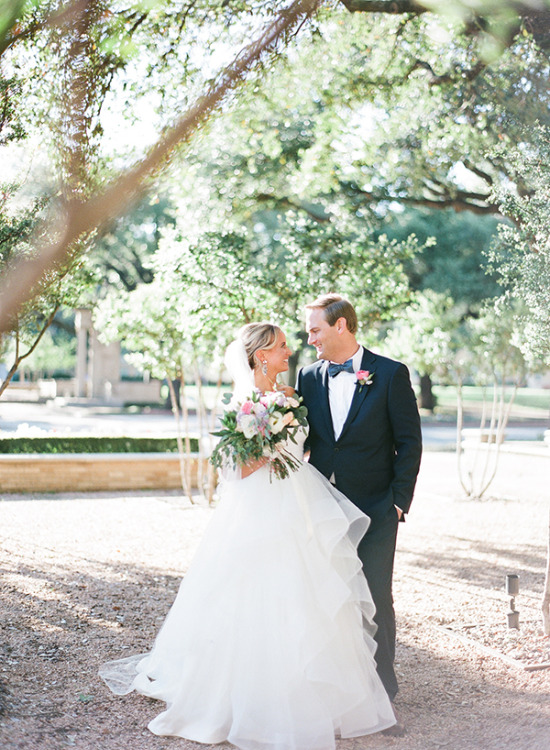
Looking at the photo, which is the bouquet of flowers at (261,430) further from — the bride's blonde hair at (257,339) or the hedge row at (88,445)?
the hedge row at (88,445)

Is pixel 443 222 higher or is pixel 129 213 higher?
pixel 443 222

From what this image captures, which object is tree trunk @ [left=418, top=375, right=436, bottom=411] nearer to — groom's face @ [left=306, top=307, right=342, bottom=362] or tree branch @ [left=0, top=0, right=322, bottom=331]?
tree branch @ [left=0, top=0, right=322, bottom=331]

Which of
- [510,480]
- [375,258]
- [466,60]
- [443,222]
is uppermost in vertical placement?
[443,222]

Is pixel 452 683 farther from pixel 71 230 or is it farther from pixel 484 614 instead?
pixel 71 230

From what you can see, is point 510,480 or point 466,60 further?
point 510,480

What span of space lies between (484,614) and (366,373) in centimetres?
313

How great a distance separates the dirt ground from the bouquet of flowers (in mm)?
1436

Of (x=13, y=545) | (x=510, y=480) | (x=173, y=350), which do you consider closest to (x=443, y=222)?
(x=510, y=480)

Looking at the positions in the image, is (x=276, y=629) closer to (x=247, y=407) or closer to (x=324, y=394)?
(x=247, y=407)

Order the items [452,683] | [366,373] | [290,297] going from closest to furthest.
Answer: [366,373]
[452,683]
[290,297]

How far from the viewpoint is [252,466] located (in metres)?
4.34

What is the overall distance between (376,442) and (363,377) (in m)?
0.37

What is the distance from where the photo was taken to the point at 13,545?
8.71 m

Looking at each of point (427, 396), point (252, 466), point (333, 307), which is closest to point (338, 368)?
point (333, 307)
